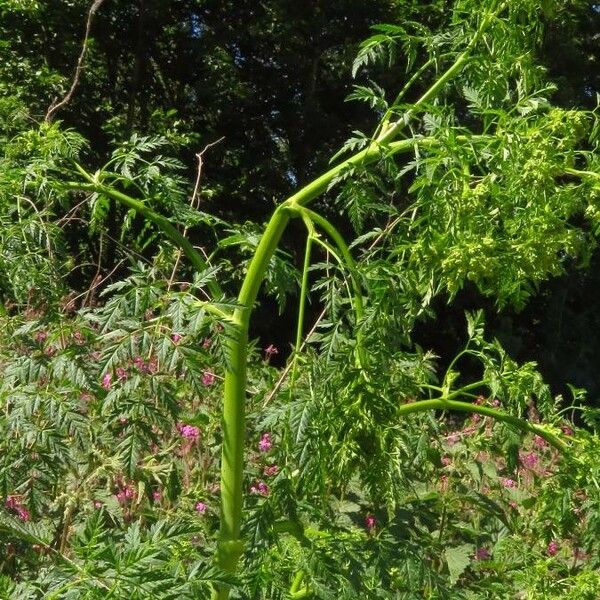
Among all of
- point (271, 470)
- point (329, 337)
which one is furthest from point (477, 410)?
point (271, 470)

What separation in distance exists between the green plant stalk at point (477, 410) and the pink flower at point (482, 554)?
135cm

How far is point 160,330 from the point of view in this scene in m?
1.86

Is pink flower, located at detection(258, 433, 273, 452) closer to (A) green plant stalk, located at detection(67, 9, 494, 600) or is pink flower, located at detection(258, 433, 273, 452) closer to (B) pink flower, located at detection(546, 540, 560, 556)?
(B) pink flower, located at detection(546, 540, 560, 556)

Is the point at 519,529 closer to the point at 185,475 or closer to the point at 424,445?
the point at 185,475

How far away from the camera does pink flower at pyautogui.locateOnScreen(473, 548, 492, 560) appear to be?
11.7 feet

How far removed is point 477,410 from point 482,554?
5.29ft

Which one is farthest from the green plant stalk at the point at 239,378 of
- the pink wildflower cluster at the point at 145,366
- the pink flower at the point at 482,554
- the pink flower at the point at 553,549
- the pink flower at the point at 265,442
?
the pink flower at the point at 553,549

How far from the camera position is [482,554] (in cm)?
359

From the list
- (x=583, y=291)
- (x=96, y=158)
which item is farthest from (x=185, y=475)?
(x=583, y=291)

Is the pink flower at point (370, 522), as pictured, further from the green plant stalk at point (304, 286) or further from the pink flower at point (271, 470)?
the green plant stalk at point (304, 286)

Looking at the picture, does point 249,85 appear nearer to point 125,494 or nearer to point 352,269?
point 125,494

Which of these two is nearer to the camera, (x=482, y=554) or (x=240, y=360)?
(x=240, y=360)

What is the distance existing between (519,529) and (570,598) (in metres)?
1.16

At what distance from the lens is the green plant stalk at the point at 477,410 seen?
6.93 ft
